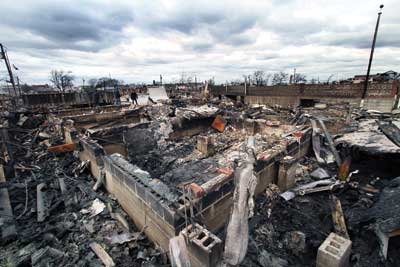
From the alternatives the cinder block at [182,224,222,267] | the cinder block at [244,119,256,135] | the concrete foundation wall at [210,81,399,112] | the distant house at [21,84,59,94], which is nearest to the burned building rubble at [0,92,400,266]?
the cinder block at [182,224,222,267]

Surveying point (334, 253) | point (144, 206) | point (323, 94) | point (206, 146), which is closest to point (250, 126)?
point (206, 146)

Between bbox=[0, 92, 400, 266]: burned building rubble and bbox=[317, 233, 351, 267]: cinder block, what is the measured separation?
0.01 meters

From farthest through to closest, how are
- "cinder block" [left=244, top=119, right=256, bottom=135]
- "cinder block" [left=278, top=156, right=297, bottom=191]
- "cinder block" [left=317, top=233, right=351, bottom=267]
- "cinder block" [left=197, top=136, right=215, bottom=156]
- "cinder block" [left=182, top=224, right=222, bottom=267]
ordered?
"cinder block" [left=244, top=119, right=256, bottom=135] → "cinder block" [left=197, top=136, right=215, bottom=156] → "cinder block" [left=278, top=156, right=297, bottom=191] → "cinder block" [left=317, top=233, right=351, bottom=267] → "cinder block" [left=182, top=224, right=222, bottom=267]

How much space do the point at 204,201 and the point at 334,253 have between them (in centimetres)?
203

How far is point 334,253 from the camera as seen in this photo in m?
2.82

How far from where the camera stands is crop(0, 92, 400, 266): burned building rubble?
3.01 m

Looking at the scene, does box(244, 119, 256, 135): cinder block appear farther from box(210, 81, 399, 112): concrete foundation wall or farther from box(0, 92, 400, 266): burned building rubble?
box(210, 81, 399, 112): concrete foundation wall

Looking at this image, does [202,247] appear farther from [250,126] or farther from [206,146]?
[250,126]

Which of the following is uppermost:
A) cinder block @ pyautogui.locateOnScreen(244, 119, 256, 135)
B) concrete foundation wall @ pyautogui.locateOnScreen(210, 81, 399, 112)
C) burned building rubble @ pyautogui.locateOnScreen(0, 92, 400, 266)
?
concrete foundation wall @ pyautogui.locateOnScreen(210, 81, 399, 112)

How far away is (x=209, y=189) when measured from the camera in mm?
3318

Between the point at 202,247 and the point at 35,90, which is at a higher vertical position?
the point at 35,90

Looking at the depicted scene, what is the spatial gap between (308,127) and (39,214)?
28.9 ft

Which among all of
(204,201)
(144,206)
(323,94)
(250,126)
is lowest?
(144,206)

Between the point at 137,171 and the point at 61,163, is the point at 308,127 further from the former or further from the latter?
the point at 61,163
